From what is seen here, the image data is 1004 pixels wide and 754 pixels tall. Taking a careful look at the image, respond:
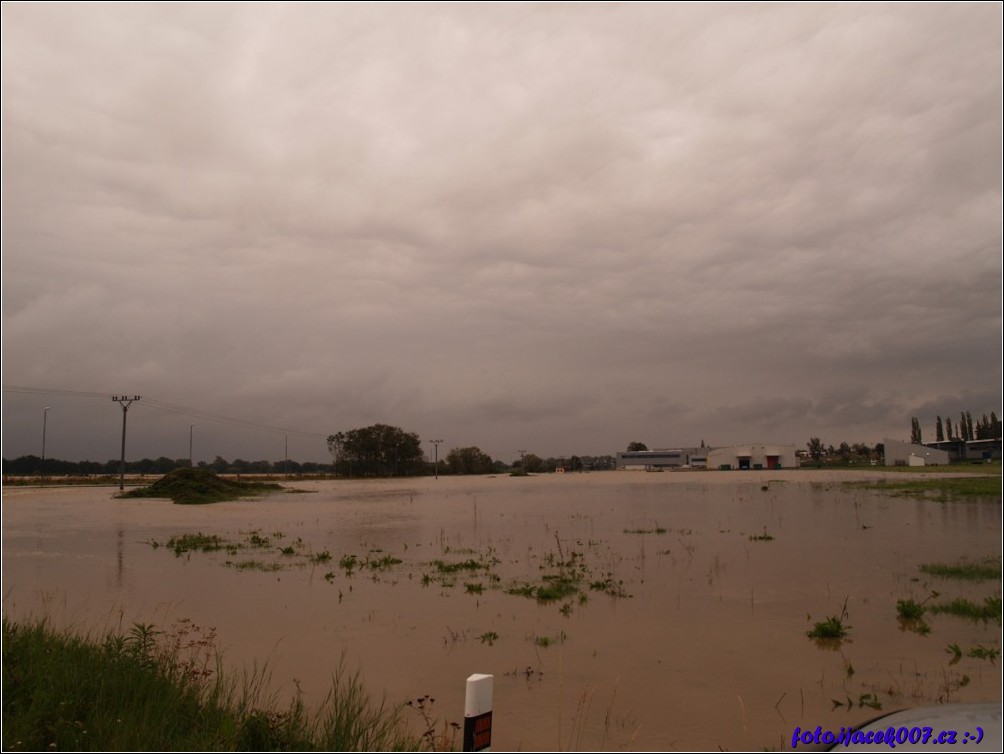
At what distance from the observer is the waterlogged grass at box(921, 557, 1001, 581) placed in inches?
580

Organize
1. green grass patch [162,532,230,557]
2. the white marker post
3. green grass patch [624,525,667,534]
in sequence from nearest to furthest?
the white marker post < green grass patch [162,532,230,557] < green grass patch [624,525,667,534]

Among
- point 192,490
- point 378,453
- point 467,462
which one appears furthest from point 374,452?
point 192,490

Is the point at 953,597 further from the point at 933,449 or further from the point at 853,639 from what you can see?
the point at 933,449

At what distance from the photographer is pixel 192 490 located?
55.4 m

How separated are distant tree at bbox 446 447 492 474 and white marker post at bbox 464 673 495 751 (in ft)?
494

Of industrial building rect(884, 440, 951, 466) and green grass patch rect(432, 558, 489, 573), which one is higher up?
industrial building rect(884, 440, 951, 466)

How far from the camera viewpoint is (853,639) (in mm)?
10234

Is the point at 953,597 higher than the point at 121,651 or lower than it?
lower

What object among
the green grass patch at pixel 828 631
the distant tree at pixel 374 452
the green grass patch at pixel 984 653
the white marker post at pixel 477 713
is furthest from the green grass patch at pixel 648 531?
the distant tree at pixel 374 452

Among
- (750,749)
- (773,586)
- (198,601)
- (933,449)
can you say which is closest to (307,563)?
(198,601)

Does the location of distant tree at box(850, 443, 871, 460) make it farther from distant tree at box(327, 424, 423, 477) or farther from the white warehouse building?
distant tree at box(327, 424, 423, 477)

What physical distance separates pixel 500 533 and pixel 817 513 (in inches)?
573

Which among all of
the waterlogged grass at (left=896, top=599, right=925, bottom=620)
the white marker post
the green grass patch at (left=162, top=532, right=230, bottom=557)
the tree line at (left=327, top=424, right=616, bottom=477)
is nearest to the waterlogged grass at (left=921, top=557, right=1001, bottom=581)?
the waterlogged grass at (left=896, top=599, right=925, bottom=620)

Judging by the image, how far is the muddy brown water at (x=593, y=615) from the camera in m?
7.68
